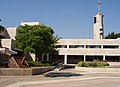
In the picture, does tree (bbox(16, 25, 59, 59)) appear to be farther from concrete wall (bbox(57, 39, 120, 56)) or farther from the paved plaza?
concrete wall (bbox(57, 39, 120, 56))

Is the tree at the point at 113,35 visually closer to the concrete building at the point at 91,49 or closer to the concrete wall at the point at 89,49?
the concrete building at the point at 91,49

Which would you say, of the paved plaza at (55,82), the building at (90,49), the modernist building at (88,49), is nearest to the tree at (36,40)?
the paved plaza at (55,82)

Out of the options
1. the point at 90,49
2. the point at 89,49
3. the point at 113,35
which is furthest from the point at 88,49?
the point at 113,35

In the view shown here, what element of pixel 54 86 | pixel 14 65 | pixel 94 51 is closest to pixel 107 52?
pixel 94 51

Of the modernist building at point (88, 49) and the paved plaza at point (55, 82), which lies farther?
the modernist building at point (88, 49)

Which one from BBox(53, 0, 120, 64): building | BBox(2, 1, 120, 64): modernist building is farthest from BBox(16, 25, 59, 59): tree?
BBox(53, 0, 120, 64): building

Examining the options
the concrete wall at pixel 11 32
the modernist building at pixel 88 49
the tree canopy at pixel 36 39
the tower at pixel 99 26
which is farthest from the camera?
the tower at pixel 99 26

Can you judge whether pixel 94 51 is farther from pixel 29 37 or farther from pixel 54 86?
pixel 54 86

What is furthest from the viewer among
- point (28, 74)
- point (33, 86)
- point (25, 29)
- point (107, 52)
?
point (107, 52)

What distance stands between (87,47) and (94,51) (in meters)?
2.15

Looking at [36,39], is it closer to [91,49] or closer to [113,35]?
[91,49]

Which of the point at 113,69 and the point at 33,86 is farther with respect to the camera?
the point at 113,69

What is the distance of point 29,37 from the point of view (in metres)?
41.5

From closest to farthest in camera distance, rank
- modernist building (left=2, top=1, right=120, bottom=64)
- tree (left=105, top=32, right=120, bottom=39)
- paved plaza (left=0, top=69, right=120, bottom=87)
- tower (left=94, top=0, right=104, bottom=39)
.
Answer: paved plaza (left=0, top=69, right=120, bottom=87), modernist building (left=2, top=1, right=120, bottom=64), tower (left=94, top=0, right=104, bottom=39), tree (left=105, top=32, right=120, bottom=39)
